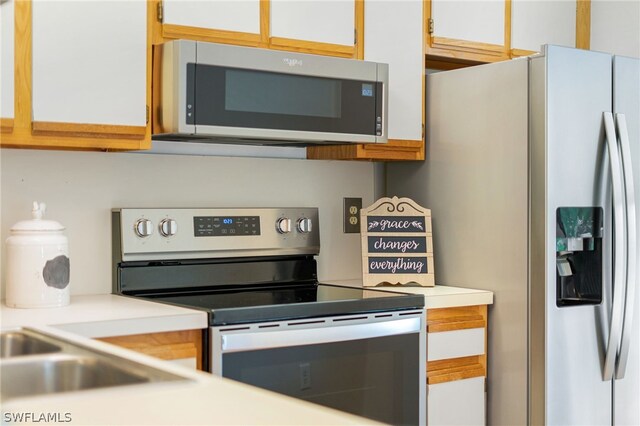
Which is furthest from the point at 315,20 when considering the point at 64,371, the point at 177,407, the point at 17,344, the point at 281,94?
the point at 177,407

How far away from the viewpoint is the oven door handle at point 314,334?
232 centimetres

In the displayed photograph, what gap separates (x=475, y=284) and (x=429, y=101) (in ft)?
2.18

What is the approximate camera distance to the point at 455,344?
2.83 metres

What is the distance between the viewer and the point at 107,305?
7.98ft

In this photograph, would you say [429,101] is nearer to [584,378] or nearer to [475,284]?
[475,284]

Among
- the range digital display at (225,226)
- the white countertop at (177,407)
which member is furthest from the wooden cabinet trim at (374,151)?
the white countertop at (177,407)

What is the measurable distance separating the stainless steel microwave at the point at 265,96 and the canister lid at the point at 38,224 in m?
0.38

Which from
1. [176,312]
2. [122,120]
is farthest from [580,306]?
[122,120]

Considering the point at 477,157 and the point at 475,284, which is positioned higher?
the point at 477,157

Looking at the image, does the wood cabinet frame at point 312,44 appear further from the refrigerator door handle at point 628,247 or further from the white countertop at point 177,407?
the white countertop at point 177,407

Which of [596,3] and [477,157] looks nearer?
[477,157]

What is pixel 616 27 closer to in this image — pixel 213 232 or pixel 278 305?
pixel 213 232

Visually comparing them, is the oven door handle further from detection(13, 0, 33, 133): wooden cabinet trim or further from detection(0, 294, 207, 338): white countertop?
detection(13, 0, 33, 133): wooden cabinet trim

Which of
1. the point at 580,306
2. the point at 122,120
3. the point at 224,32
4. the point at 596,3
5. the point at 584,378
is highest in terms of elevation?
the point at 596,3
